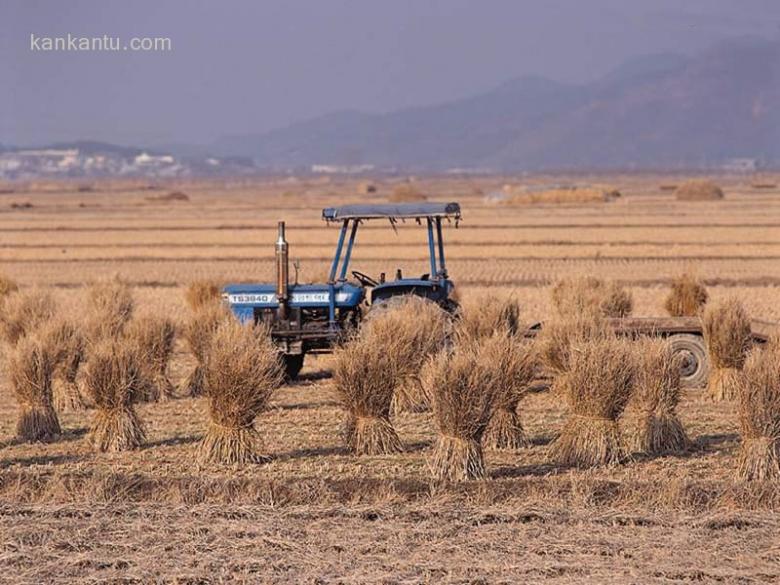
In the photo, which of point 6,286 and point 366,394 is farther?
point 6,286

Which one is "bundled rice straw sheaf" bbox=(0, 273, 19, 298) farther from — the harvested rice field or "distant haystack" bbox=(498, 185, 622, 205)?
"distant haystack" bbox=(498, 185, 622, 205)

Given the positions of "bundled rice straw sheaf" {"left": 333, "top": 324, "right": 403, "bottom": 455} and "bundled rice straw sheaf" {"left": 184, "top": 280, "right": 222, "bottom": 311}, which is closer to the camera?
"bundled rice straw sheaf" {"left": 333, "top": 324, "right": 403, "bottom": 455}

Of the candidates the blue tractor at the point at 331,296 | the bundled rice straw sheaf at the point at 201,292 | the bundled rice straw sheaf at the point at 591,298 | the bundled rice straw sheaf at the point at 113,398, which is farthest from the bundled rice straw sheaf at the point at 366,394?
the bundled rice straw sheaf at the point at 201,292

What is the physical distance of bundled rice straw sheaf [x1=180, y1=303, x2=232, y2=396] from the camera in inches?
681

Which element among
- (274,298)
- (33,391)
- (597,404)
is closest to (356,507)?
(597,404)

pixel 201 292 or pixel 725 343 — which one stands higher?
pixel 201 292

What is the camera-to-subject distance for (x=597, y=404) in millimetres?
12414

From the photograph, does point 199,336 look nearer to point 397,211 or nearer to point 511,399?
point 397,211

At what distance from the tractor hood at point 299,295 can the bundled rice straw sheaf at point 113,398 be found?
402 centimetres

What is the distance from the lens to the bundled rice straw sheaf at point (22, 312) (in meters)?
20.2

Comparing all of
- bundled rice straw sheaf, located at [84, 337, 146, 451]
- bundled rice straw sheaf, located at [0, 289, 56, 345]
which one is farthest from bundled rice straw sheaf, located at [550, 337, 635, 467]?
bundled rice straw sheaf, located at [0, 289, 56, 345]

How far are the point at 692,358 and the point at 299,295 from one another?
5.01 metres

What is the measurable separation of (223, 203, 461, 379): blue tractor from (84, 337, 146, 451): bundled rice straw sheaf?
3631 millimetres

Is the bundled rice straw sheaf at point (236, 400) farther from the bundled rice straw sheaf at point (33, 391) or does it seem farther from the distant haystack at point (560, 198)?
the distant haystack at point (560, 198)
